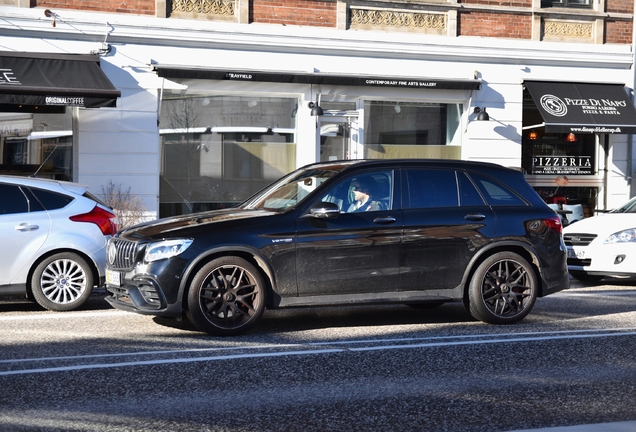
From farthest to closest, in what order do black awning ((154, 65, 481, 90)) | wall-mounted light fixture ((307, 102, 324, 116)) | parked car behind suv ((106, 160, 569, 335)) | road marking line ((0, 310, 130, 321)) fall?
wall-mounted light fixture ((307, 102, 324, 116)) → black awning ((154, 65, 481, 90)) → road marking line ((0, 310, 130, 321)) → parked car behind suv ((106, 160, 569, 335))

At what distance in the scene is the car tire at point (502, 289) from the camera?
9164 millimetres

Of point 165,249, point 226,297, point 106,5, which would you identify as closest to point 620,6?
point 106,5

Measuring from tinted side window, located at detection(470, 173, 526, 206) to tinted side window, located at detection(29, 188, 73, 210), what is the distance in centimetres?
465

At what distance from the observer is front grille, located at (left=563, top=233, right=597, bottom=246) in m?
12.8

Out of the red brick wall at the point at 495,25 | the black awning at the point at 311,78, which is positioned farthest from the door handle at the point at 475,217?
the red brick wall at the point at 495,25

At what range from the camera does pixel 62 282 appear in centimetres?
1033

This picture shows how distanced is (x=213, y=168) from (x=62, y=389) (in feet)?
38.5

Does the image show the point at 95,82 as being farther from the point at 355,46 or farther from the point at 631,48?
the point at 631,48

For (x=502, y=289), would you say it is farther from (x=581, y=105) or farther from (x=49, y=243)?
(x=581, y=105)

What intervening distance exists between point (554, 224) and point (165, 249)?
4.06 metres

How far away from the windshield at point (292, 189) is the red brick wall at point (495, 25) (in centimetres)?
1053

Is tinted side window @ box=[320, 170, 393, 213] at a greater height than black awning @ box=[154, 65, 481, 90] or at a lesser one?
lesser

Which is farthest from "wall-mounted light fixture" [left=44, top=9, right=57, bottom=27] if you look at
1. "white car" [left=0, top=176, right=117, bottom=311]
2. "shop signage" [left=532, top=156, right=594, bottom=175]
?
"shop signage" [left=532, top=156, right=594, bottom=175]

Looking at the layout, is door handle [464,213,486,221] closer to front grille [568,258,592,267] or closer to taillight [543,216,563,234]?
taillight [543,216,563,234]
